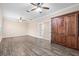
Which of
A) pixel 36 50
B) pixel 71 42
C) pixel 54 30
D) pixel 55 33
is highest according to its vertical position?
pixel 54 30

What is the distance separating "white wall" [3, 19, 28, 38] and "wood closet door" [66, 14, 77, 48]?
617 cm

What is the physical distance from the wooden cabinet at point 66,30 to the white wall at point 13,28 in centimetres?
492

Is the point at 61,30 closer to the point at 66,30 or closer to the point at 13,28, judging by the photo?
the point at 66,30

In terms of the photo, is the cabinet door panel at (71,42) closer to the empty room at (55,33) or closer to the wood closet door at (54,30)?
the empty room at (55,33)

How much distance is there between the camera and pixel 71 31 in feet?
15.4

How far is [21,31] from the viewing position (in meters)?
10.7

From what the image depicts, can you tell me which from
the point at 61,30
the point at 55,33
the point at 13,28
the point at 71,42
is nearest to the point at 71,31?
the point at 71,42

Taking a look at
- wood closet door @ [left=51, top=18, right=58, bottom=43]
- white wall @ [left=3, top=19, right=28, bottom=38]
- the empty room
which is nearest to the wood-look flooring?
the empty room

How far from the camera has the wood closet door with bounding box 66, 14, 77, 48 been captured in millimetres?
4477

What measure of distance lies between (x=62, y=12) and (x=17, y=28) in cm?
598

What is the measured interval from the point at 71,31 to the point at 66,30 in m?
0.36

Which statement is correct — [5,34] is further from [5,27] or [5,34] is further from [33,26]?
[33,26]

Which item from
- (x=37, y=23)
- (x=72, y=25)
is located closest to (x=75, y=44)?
(x=72, y=25)

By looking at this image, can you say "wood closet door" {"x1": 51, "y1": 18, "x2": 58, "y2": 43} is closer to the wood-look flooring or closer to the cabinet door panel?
the wood-look flooring
